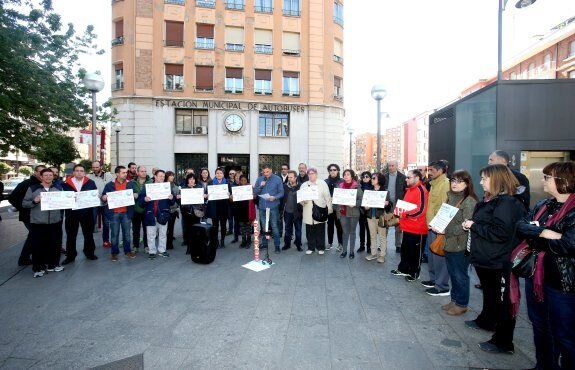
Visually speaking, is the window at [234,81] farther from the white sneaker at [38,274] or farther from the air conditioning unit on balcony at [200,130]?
the white sneaker at [38,274]

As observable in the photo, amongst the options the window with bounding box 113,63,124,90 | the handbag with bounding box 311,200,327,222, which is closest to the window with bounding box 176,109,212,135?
the window with bounding box 113,63,124,90

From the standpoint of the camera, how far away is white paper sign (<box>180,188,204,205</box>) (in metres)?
7.99

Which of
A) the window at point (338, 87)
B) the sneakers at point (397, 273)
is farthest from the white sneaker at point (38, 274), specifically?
the window at point (338, 87)

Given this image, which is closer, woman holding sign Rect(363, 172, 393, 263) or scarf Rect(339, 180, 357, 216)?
woman holding sign Rect(363, 172, 393, 263)

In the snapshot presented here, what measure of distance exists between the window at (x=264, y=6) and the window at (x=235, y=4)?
114 centimetres

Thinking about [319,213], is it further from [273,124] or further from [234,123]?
[273,124]

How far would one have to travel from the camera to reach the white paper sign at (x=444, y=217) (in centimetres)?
439

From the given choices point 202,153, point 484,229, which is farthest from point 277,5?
point 484,229

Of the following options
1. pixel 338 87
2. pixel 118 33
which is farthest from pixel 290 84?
pixel 118 33

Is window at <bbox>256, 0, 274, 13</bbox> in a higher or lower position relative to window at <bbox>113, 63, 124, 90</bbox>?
higher

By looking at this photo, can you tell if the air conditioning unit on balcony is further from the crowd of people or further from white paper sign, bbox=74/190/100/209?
white paper sign, bbox=74/190/100/209

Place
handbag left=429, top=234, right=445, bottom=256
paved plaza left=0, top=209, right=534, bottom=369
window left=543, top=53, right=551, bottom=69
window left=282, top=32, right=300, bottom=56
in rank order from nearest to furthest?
paved plaza left=0, top=209, right=534, bottom=369 < handbag left=429, top=234, right=445, bottom=256 < window left=282, top=32, right=300, bottom=56 < window left=543, top=53, right=551, bottom=69

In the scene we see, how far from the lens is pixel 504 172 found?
11.9ft

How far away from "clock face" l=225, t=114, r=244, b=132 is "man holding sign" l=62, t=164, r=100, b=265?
54.9 feet
